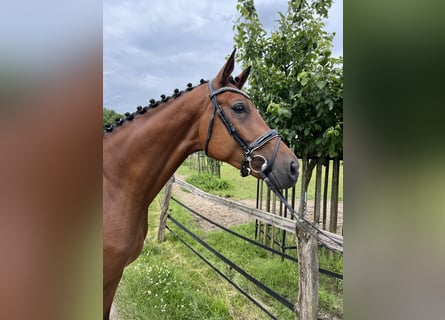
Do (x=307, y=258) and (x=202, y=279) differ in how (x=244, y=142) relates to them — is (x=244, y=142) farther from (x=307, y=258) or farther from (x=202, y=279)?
(x=202, y=279)

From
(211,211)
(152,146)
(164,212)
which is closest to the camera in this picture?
(152,146)

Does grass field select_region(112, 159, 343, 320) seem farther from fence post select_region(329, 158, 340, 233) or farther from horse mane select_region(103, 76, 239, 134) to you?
horse mane select_region(103, 76, 239, 134)

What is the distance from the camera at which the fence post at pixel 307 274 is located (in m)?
1.05

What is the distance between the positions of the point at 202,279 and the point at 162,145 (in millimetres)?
857

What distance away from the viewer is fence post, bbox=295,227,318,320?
105 cm

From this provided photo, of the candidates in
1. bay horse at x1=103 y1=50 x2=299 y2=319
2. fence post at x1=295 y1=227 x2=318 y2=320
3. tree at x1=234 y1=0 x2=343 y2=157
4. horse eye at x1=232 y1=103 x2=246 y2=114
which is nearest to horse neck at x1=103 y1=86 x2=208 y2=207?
bay horse at x1=103 y1=50 x2=299 y2=319

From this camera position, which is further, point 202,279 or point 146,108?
point 202,279

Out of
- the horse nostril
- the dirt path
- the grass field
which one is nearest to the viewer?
the horse nostril

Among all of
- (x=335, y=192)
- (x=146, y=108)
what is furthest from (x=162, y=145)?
(x=335, y=192)

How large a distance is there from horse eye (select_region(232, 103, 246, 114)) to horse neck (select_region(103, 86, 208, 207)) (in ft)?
0.40

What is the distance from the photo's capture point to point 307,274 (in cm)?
107

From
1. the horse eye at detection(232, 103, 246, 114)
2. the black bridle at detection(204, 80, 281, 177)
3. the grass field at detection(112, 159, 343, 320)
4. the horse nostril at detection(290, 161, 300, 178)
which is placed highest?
the horse eye at detection(232, 103, 246, 114)
